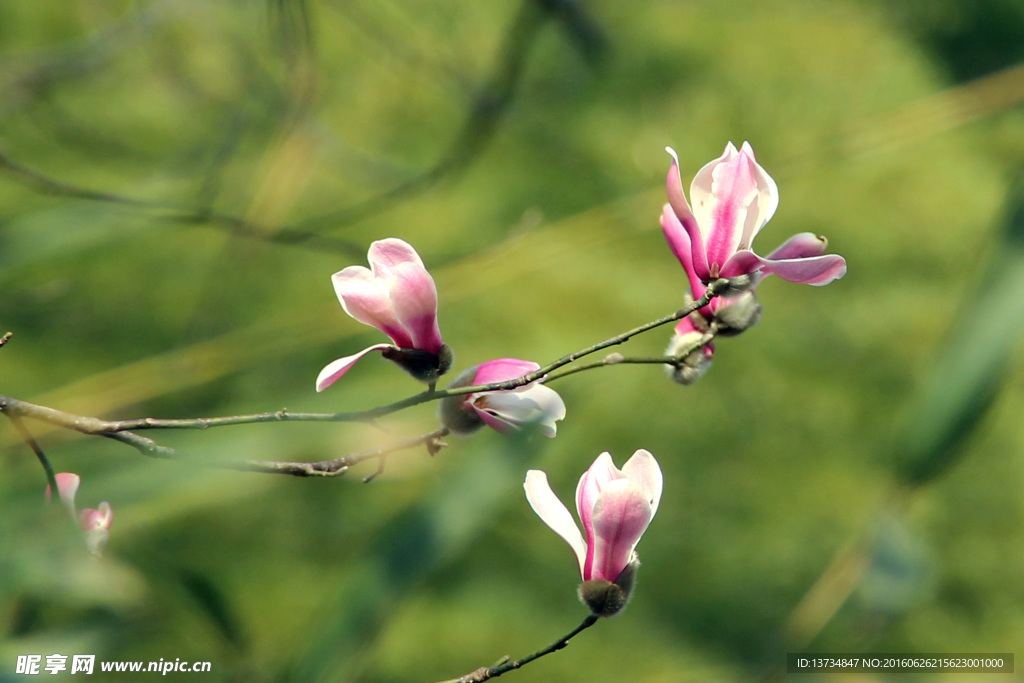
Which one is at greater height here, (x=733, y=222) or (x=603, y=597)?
(x=733, y=222)

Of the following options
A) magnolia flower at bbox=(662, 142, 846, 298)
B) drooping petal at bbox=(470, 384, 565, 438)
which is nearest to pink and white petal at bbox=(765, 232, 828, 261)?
magnolia flower at bbox=(662, 142, 846, 298)

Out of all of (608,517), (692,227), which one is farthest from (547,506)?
(692,227)

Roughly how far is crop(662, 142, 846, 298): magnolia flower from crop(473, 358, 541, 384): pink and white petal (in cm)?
8

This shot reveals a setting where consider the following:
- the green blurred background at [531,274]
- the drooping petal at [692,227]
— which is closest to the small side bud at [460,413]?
the drooping petal at [692,227]

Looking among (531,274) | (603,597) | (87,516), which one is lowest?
(603,597)

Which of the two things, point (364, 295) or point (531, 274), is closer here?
point (364, 295)

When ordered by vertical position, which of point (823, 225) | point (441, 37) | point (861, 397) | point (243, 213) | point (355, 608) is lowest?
point (355, 608)

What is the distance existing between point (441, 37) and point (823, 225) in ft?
2.02

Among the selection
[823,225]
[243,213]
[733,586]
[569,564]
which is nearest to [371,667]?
[569,564]

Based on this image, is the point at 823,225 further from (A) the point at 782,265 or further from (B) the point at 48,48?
(B) the point at 48,48

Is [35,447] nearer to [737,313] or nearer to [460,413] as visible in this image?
[460,413]

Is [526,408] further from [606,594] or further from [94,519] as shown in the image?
[94,519]

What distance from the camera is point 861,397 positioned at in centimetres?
106

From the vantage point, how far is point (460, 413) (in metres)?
0.37
